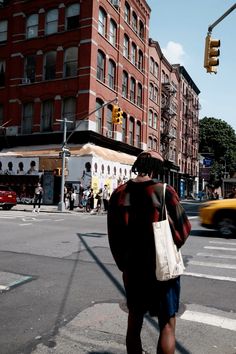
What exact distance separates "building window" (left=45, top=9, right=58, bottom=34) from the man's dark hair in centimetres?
3209

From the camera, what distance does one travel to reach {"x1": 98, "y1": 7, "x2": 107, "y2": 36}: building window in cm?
3162

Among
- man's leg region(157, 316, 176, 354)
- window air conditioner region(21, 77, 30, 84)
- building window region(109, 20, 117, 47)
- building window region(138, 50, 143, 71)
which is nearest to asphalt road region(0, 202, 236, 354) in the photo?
man's leg region(157, 316, 176, 354)

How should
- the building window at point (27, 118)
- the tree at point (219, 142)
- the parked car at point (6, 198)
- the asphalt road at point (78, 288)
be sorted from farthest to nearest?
the tree at point (219, 142), the building window at point (27, 118), the parked car at point (6, 198), the asphalt road at point (78, 288)

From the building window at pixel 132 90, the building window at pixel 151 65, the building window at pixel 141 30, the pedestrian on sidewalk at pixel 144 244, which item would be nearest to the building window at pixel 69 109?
the building window at pixel 132 90

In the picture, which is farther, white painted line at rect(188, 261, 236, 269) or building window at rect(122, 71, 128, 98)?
building window at rect(122, 71, 128, 98)

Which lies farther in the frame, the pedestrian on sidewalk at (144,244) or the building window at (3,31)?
the building window at (3,31)

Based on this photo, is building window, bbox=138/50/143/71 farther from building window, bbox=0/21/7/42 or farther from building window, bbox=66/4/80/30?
building window, bbox=0/21/7/42

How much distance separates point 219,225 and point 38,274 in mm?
7091

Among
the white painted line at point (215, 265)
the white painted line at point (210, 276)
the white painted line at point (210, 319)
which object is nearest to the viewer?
the white painted line at point (210, 319)

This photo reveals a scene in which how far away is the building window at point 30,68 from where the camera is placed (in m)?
33.4

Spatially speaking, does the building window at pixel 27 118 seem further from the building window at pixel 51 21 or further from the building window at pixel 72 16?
the building window at pixel 72 16

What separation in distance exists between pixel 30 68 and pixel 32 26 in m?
3.73

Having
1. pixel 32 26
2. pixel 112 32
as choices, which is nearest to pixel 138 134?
pixel 112 32

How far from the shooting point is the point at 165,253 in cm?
280
